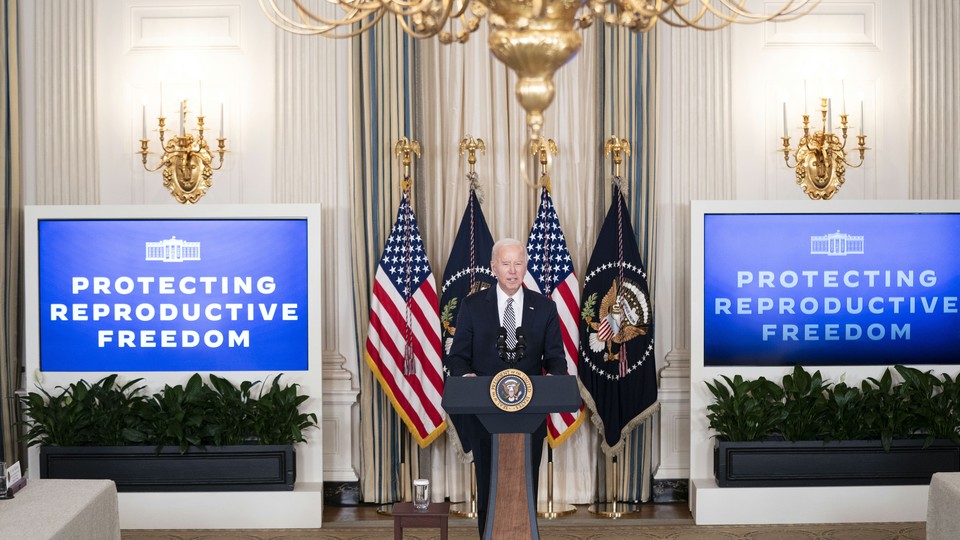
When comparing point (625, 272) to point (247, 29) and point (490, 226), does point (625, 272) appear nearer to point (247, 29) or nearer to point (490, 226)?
point (490, 226)

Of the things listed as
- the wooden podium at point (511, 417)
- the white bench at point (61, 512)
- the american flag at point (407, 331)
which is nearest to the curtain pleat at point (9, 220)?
the white bench at point (61, 512)

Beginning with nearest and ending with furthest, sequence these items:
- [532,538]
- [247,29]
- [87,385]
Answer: [532,538] → [87,385] → [247,29]

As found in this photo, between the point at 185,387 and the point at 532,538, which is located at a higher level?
the point at 185,387

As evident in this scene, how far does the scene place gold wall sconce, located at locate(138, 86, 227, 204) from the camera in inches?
263

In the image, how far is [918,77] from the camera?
6.86m

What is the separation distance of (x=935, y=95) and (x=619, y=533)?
3552 millimetres

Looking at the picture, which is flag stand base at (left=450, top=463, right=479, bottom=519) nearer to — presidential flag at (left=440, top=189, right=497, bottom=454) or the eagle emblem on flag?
presidential flag at (left=440, top=189, right=497, bottom=454)

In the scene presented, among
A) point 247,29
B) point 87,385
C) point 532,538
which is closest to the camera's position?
point 532,538

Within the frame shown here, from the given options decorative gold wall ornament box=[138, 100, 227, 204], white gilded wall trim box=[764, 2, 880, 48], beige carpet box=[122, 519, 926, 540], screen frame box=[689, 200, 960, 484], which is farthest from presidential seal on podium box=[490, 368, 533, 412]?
white gilded wall trim box=[764, 2, 880, 48]

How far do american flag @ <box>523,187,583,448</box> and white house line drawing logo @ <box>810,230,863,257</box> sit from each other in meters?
1.51

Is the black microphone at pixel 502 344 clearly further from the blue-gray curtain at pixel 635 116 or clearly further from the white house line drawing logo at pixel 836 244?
the white house line drawing logo at pixel 836 244

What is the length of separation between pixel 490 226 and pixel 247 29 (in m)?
2.06

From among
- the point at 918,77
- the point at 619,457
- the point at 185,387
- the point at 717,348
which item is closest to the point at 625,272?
the point at 717,348

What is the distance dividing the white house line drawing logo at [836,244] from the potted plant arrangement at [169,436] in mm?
3334
